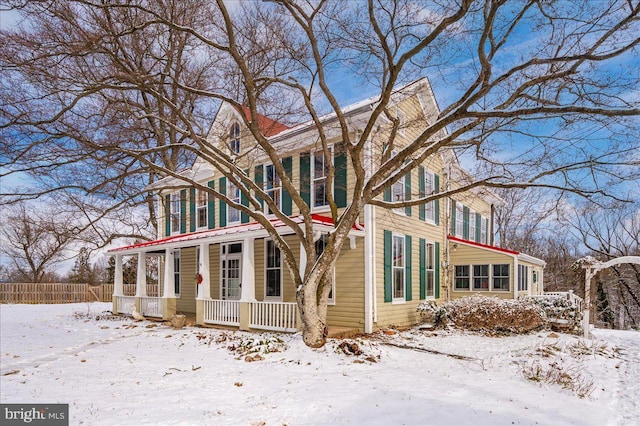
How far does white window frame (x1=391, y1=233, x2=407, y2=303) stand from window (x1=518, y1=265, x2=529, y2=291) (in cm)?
583

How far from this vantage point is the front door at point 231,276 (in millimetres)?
13671

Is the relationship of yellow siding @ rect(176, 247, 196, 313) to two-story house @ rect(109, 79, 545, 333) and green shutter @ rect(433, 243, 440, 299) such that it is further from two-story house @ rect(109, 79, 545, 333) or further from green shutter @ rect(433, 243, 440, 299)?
green shutter @ rect(433, 243, 440, 299)

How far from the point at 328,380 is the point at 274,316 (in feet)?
14.4

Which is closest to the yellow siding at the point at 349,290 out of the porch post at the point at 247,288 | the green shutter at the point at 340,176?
the green shutter at the point at 340,176

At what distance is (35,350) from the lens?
920 cm

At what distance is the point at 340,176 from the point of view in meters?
11.1

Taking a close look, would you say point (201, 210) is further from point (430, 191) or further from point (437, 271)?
point (437, 271)

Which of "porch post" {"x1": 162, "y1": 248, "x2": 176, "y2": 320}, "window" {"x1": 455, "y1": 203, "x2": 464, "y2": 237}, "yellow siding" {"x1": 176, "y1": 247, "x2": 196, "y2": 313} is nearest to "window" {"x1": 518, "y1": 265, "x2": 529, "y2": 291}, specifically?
"window" {"x1": 455, "y1": 203, "x2": 464, "y2": 237}

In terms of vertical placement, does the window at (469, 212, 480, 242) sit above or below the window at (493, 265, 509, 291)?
above

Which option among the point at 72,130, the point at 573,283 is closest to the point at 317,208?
the point at 72,130

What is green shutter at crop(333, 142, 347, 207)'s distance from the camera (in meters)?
11.0

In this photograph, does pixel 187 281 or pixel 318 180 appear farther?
pixel 187 281

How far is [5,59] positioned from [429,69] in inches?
331

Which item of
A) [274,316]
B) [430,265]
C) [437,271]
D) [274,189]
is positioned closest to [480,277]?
[437,271]
